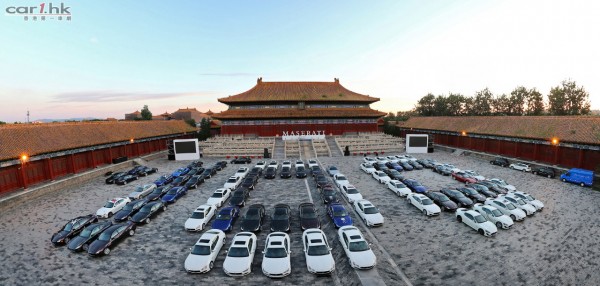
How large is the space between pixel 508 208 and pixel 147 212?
92.9 feet

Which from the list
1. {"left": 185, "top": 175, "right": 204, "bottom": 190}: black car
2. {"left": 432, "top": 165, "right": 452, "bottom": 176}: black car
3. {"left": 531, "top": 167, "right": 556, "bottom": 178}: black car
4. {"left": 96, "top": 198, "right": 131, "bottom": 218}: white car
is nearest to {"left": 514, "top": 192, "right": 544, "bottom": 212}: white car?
{"left": 432, "top": 165, "right": 452, "bottom": 176}: black car

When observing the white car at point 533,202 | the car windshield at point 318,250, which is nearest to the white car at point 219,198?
the car windshield at point 318,250

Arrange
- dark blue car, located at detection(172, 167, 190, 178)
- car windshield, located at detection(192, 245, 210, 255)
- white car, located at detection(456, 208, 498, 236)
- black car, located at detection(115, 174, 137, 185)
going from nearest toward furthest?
1. car windshield, located at detection(192, 245, 210, 255)
2. white car, located at detection(456, 208, 498, 236)
3. black car, located at detection(115, 174, 137, 185)
4. dark blue car, located at detection(172, 167, 190, 178)

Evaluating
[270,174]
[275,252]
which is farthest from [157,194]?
[275,252]

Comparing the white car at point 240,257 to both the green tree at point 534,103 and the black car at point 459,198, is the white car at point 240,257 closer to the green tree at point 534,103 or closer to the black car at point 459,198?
the black car at point 459,198

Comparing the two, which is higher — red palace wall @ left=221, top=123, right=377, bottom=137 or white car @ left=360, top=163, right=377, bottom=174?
red palace wall @ left=221, top=123, right=377, bottom=137

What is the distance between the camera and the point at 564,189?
26.9 metres

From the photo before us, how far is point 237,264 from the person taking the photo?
13.8m

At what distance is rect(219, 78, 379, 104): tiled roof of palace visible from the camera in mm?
64062

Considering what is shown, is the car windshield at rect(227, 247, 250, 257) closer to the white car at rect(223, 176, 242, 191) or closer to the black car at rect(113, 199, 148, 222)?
the black car at rect(113, 199, 148, 222)

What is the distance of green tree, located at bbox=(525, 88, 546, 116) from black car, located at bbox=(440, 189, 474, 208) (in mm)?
67822

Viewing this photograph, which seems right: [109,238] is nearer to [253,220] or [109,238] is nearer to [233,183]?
[253,220]

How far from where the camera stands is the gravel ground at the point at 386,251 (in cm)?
1341

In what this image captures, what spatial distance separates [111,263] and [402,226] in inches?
742
